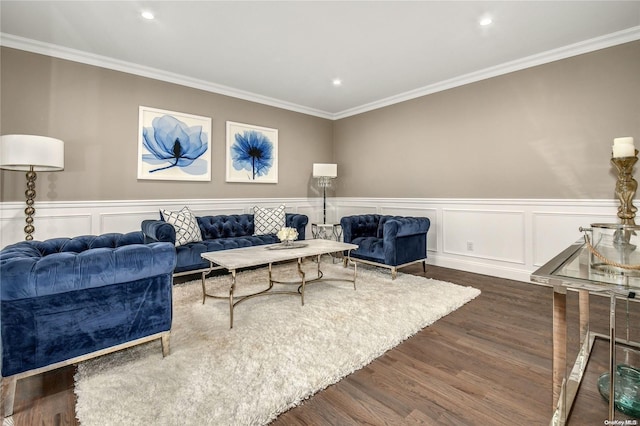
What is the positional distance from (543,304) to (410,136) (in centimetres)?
295

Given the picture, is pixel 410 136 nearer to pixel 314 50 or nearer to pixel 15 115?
pixel 314 50

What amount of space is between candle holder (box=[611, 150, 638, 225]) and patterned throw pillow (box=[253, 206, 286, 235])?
3.86m

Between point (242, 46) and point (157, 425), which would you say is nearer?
point (157, 425)

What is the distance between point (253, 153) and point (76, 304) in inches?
146

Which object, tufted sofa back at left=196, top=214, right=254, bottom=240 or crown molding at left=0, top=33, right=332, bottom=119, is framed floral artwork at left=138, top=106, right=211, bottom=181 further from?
tufted sofa back at left=196, top=214, right=254, bottom=240

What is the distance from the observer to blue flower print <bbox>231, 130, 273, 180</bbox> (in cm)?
486

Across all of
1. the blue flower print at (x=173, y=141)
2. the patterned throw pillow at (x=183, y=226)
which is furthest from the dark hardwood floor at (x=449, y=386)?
the blue flower print at (x=173, y=141)

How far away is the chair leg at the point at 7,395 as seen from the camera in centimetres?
147

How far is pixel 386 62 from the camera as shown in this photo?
379 centimetres

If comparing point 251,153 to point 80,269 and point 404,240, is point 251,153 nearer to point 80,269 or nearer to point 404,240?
point 404,240

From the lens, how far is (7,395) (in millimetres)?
1527

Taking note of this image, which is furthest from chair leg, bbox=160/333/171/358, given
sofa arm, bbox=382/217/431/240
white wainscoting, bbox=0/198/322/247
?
sofa arm, bbox=382/217/431/240

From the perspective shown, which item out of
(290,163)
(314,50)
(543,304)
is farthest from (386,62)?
(543,304)

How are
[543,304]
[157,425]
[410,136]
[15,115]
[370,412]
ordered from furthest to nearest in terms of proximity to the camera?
[410,136] → [15,115] → [543,304] → [370,412] → [157,425]
